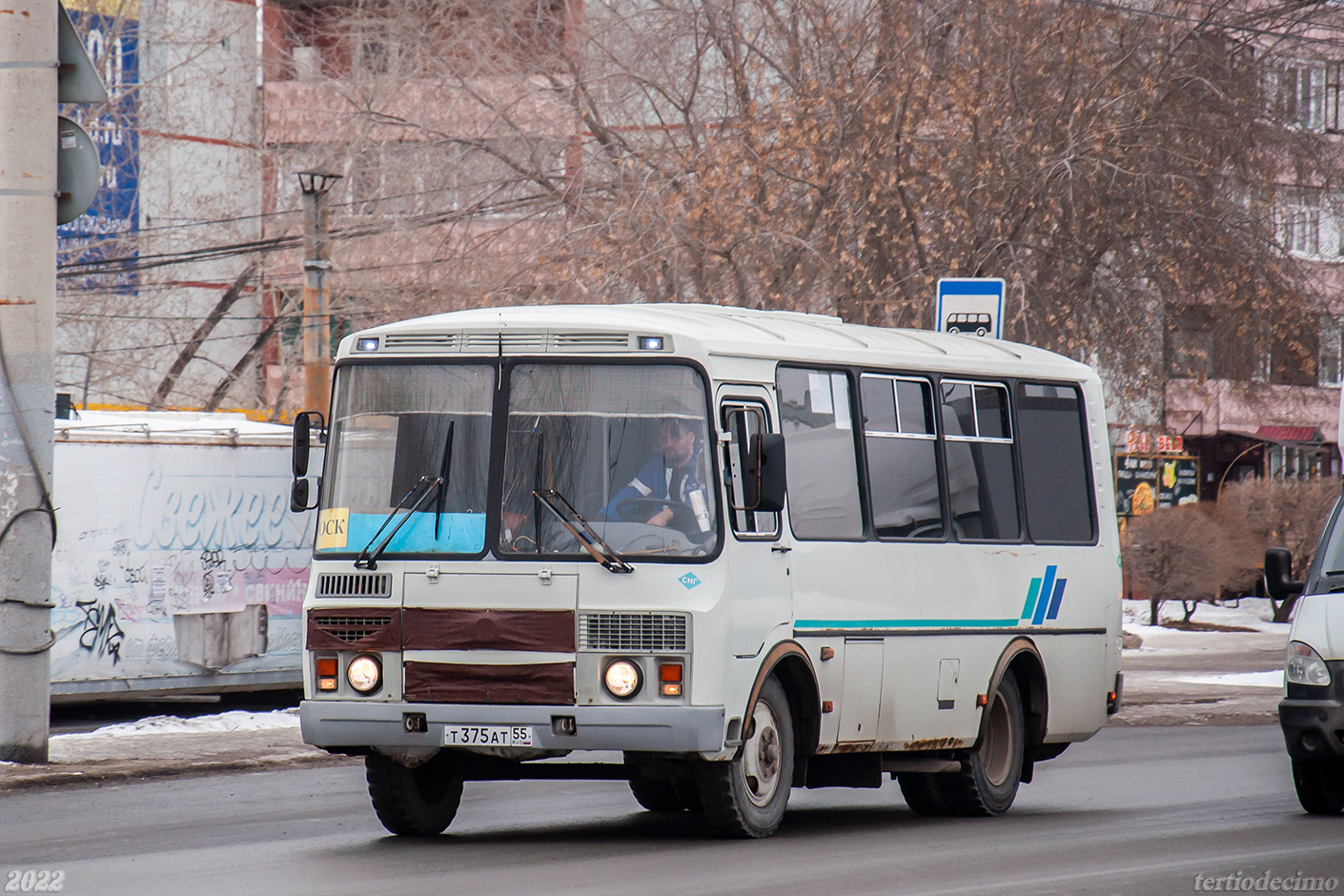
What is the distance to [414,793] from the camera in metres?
10.1

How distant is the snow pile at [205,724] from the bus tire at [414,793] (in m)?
6.44

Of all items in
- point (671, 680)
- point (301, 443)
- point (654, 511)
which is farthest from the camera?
point (301, 443)

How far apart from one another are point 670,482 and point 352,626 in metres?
1.70

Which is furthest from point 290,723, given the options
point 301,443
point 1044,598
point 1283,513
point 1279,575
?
point 1283,513

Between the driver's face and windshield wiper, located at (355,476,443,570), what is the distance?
1.12 m

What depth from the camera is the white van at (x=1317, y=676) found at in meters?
10.5

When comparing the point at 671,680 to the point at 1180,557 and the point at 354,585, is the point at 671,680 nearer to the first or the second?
the point at 354,585

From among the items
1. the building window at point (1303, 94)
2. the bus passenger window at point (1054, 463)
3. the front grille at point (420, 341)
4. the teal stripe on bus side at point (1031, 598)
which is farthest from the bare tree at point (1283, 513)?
the front grille at point (420, 341)

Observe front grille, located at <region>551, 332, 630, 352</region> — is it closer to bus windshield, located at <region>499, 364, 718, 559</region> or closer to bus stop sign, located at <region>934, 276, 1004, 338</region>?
bus windshield, located at <region>499, 364, 718, 559</region>

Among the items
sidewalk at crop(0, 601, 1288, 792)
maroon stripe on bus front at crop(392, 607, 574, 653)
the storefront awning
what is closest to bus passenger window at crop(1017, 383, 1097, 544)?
maroon stripe on bus front at crop(392, 607, 574, 653)

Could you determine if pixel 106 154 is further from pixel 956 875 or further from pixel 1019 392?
pixel 956 875

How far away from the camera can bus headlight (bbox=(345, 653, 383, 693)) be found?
9562 mm

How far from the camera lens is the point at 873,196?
2041 centimetres

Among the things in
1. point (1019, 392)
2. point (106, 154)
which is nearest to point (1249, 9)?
point (1019, 392)
